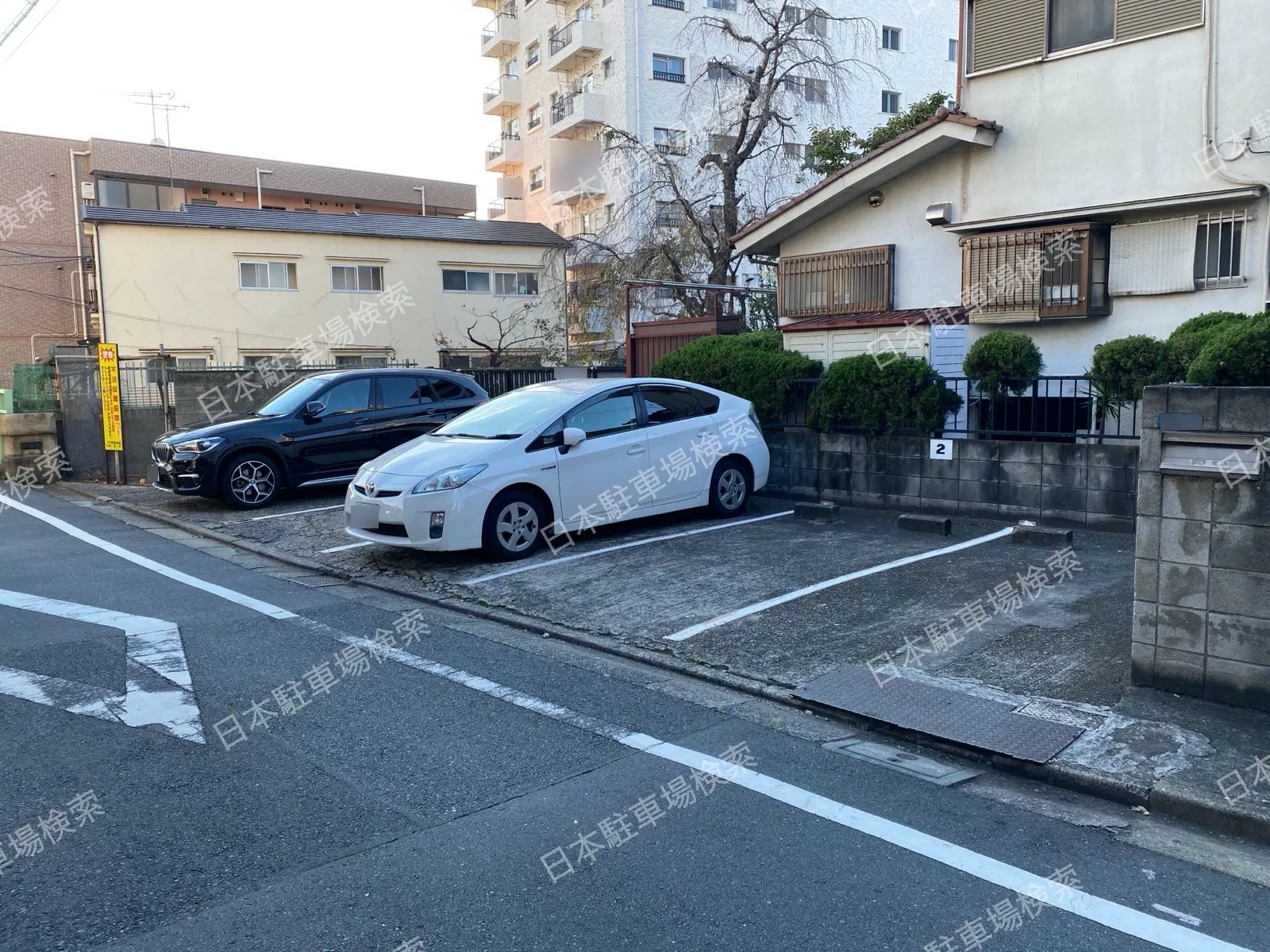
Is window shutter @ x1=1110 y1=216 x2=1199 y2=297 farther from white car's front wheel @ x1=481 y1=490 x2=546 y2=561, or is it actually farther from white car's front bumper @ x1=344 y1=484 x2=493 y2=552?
white car's front bumper @ x1=344 y1=484 x2=493 y2=552

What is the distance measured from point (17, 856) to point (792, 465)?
9.07 meters

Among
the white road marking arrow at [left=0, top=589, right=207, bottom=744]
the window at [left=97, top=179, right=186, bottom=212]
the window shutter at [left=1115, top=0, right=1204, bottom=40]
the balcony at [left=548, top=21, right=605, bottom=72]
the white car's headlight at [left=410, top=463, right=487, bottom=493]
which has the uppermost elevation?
the balcony at [left=548, top=21, right=605, bottom=72]

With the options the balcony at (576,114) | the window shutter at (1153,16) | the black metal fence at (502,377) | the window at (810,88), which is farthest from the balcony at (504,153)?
the window shutter at (1153,16)

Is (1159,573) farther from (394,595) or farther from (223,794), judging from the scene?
(394,595)

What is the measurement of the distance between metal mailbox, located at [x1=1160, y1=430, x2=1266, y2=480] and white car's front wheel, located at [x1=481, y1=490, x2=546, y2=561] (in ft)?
17.1

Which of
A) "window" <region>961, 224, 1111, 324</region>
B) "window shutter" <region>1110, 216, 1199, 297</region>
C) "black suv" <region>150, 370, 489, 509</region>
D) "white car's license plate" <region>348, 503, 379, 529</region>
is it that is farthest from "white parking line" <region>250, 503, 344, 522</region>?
"window shutter" <region>1110, 216, 1199, 297</region>

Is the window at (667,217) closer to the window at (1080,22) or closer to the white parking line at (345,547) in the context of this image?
the window at (1080,22)

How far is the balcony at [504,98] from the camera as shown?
146ft

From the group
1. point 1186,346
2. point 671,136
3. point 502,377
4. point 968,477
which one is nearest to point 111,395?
point 502,377

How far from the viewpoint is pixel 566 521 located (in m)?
9.05

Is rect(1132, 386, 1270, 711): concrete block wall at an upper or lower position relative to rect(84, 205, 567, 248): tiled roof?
lower

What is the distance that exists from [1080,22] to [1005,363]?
184 inches

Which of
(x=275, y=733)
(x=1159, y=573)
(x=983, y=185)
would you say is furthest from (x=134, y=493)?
(x=1159, y=573)

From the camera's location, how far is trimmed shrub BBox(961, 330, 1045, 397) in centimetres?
973
